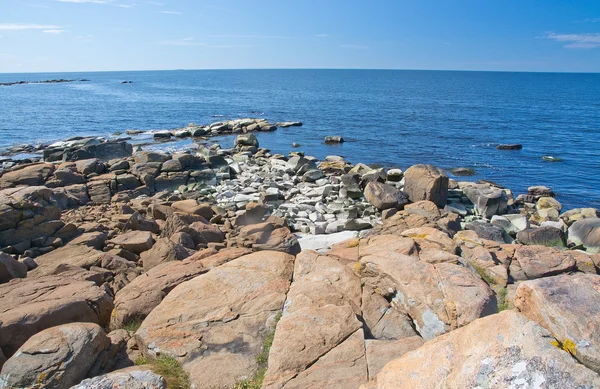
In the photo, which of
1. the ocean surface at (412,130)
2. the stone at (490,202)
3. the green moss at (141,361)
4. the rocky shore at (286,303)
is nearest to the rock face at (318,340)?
the rocky shore at (286,303)

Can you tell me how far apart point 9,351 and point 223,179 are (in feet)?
68.0

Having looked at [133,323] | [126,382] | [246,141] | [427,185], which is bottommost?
[133,323]

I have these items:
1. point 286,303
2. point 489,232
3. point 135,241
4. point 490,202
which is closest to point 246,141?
point 490,202

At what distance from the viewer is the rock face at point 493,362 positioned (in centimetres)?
409

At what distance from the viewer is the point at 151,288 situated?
32.4 ft

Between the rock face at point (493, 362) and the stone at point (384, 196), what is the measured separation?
1723 centimetres

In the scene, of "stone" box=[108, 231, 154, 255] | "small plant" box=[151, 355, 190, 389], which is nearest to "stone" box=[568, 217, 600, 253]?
"small plant" box=[151, 355, 190, 389]

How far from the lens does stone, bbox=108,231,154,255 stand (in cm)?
1470

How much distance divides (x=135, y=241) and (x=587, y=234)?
794 inches

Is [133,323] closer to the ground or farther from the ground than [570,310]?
closer to the ground

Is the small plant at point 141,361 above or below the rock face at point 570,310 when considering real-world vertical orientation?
below

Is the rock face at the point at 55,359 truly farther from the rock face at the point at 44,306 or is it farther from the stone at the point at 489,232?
the stone at the point at 489,232

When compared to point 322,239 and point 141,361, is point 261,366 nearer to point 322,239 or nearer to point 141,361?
point 141,361

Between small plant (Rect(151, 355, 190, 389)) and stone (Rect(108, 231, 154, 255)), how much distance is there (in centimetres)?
800
